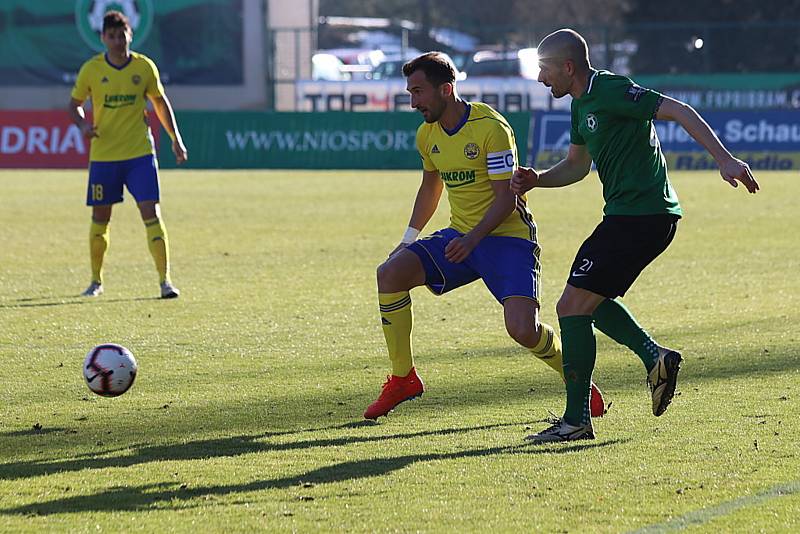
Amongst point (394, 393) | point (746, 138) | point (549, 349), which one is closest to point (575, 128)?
point (549, 349)

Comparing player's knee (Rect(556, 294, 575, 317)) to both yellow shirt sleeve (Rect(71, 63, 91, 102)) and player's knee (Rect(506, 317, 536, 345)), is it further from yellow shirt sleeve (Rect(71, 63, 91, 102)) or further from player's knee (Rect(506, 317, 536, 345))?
yellow shirt sleeve (Rect(71, 63, 91, 102))

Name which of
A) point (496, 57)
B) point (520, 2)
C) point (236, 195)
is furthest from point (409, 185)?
point (520, 2)

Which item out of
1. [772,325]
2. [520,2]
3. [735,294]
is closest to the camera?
[772,325]

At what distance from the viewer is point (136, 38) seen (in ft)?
A: 130

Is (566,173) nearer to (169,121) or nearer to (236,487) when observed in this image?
(236,487)

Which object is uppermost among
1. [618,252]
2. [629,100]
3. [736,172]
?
[629,100]

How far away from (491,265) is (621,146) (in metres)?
0.93

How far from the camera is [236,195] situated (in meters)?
22.5

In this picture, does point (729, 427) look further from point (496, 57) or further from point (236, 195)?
point (496, 57)

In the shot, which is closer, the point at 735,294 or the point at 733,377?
the point at 733,377

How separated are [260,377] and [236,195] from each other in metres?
14.7

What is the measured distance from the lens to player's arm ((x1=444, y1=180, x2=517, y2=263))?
662 cm

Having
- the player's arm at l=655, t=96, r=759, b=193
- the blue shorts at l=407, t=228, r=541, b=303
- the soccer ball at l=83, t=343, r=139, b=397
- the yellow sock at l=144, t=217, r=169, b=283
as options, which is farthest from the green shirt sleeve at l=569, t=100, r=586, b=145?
the yellow sock at l=144, t=217, r=169, b=283

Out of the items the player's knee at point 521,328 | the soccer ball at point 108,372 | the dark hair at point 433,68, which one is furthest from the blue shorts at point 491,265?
the soccer ball at point 108,372
